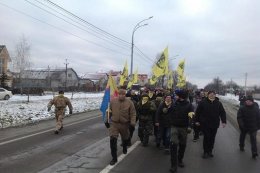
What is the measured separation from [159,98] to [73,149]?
3366mm

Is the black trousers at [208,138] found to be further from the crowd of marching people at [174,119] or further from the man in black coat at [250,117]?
the man in black coat at [250,117]

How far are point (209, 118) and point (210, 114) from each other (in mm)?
102

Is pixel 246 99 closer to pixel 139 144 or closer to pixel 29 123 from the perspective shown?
pixel 139 144

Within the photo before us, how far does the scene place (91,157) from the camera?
31.7ft

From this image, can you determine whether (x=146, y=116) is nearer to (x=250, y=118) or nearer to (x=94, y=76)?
(x=250, y=118)

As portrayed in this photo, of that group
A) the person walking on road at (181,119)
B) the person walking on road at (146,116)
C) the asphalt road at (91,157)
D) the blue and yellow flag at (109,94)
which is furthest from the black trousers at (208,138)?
the blue and yellow flag at (109,94)

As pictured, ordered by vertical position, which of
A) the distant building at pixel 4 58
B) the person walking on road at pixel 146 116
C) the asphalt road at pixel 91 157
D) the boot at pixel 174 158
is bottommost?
the asphalt road at pixel 91 157

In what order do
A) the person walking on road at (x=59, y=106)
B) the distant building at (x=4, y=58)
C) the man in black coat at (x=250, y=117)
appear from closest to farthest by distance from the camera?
the man in black coat at (x=250, y=117) < the person walking on road at (x=59, y=106) < the distant building at (x=4, y=58)

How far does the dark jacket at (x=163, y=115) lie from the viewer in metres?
10.5

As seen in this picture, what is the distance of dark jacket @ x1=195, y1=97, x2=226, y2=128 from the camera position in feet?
33.7

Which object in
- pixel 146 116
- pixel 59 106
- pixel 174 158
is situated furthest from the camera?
pixel 59 106

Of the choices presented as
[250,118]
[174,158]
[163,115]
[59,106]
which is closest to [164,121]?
[163,115]

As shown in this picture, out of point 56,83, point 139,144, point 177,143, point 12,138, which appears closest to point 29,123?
point 12,138

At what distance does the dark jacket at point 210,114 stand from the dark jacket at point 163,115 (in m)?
0.74
